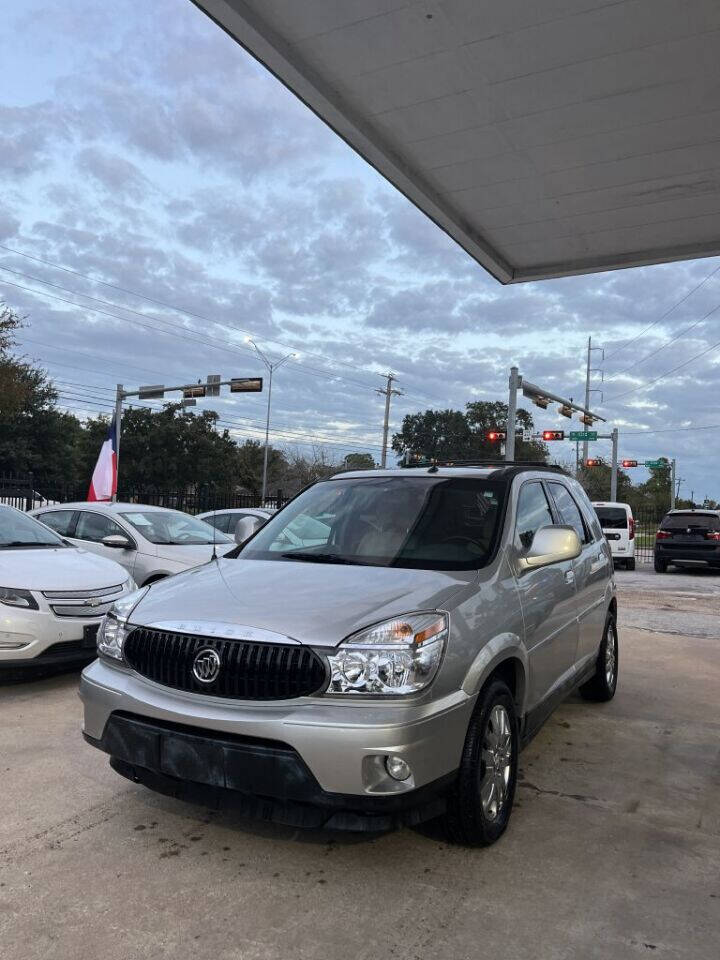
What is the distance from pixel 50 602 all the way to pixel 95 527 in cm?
350

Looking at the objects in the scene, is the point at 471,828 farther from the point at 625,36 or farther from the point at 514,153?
the point at 514,153

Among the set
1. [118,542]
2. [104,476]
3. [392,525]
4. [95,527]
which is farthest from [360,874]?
[104,476]

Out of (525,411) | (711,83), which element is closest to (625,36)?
(711,83)

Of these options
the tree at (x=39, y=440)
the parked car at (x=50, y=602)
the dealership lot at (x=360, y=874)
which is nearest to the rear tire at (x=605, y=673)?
the dealership lot at (x=360, y=874)

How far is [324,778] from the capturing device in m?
2.80

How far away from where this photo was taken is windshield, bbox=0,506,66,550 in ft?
22.8

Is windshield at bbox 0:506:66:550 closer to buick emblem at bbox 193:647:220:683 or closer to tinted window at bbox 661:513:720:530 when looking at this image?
buick emblem at bbox 193:647:220:683

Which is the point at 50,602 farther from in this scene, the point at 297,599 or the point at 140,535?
the point at 297,599

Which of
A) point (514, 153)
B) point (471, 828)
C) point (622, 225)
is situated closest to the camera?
point (471, 828)

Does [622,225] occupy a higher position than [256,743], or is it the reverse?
[622,225]

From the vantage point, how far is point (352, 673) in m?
2.92

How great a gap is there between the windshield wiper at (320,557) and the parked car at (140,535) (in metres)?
4.32

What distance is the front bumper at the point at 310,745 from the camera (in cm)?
279

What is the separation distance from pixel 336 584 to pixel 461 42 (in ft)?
12.1
